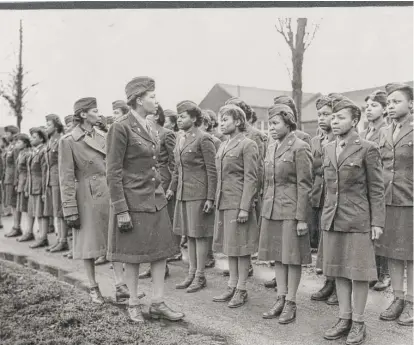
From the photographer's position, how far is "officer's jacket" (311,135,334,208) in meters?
6.29

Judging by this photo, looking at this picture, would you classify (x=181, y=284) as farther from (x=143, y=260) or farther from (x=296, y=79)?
(x=296, y=79)

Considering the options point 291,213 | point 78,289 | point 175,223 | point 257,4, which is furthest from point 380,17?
point 78,289

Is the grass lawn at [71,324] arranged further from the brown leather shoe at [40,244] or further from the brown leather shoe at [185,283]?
the brown leather shoe at [40,244]

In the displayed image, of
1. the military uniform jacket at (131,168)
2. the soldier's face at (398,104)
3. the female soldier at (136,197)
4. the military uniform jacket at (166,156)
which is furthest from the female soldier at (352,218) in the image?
the military uniform jacket at (166,156)

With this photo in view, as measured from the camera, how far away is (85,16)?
14.4 feet

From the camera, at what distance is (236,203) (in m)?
5.65

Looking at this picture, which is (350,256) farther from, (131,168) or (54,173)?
(54,173)

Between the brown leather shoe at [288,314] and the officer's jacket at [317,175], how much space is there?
163 cm

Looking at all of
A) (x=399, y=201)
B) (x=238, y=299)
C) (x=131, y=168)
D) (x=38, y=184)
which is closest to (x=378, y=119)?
(x=399, y=201)

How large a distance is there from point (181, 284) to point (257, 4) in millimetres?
3639

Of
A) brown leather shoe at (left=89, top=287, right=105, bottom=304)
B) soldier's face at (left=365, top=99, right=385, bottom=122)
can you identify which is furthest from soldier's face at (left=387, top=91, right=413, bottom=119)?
brown leather shoe at (left=89, top=287, right=105, bottom=304)

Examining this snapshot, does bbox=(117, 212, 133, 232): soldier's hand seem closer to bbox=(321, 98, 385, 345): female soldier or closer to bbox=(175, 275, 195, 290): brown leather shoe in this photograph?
bbox=(175, 275, 195, 290): brown leather shoe

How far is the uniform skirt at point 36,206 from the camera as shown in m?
9.70

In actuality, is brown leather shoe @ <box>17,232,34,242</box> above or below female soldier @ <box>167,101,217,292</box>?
below
